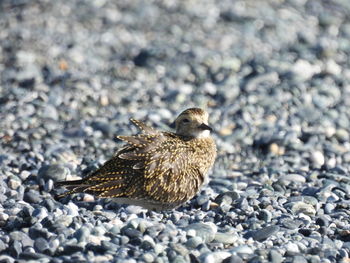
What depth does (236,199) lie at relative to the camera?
928 centimetres

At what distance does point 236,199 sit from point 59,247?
268 cm

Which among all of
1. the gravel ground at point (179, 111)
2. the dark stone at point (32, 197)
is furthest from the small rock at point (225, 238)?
the dark stone at point (32, 197)

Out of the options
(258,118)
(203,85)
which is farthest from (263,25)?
(258,118)

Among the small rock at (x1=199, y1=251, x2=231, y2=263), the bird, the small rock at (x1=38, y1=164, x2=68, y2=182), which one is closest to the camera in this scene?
the small rock at (x1=199, y1=251, x2=231, y2=263)

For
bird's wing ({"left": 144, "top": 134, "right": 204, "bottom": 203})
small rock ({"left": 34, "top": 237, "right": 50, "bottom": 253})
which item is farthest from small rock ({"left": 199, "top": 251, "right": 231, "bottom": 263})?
bird's wing ({"left": 144, "top": 134, "right": 204, "bottom": 203})

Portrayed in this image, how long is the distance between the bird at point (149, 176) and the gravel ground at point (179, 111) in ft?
0.76

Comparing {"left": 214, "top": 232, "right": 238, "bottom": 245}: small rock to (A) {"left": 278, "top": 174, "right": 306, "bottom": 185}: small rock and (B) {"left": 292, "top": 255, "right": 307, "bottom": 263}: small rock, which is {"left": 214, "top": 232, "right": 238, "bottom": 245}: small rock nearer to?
(B) {"left": 292, "top": 255, "right": 307, "bottom": 263}: small rock

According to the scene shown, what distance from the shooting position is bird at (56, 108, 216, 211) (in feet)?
28.3

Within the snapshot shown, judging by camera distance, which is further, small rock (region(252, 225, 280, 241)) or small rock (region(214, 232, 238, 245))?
small rock (region(252, 225, 280, 241))

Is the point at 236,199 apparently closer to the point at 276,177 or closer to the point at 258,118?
the point at 276,177

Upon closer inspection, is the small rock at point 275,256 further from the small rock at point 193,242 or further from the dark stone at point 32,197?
the dark stone at point 32,197

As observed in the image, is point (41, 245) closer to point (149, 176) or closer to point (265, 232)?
point (149, 176)

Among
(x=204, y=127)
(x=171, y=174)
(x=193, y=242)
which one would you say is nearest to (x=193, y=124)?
(x=204, y=127)

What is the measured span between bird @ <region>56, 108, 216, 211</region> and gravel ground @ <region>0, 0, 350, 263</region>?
0.76 ft
